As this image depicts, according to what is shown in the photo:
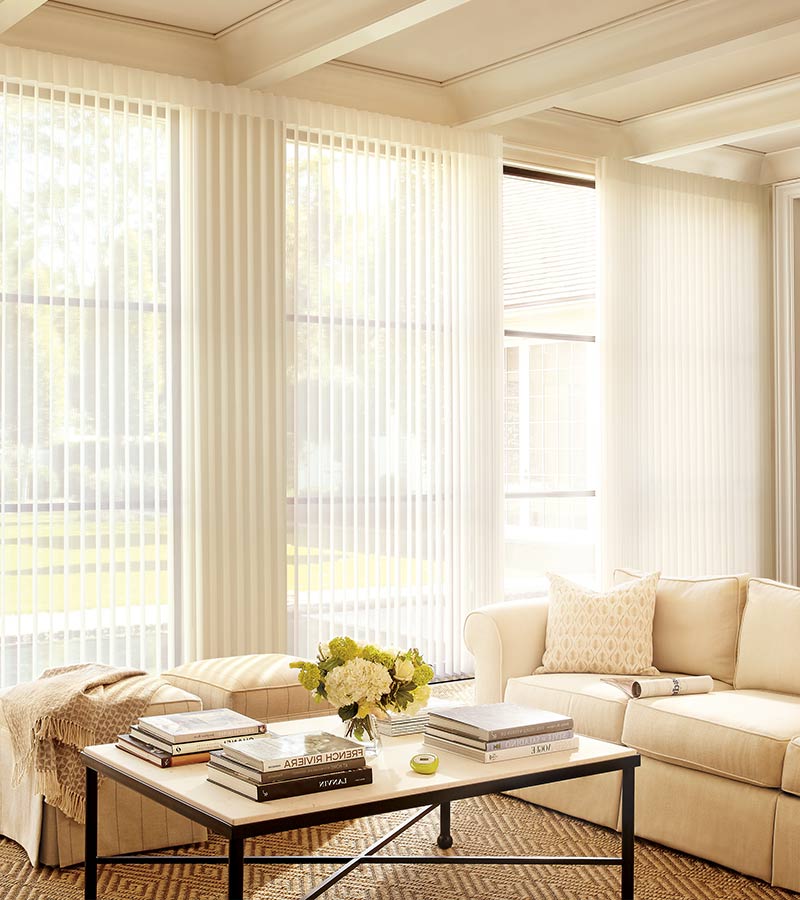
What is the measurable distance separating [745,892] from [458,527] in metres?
2.88

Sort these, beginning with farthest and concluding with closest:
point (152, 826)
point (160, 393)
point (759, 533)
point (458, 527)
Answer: point (759, 533), point (458, 527), point (160, 393), point (152, 826)

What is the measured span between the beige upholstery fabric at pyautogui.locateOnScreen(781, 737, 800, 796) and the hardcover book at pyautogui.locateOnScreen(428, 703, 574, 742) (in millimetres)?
670

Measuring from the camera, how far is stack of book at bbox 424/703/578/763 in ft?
9.70

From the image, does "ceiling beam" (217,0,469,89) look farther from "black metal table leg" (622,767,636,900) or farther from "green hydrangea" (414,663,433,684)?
"black metal table leg" (622,767,636,900)

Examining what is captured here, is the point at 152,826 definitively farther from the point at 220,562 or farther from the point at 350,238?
the point at 350,238

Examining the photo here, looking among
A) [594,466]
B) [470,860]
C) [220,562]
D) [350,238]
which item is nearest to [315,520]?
[220,562]

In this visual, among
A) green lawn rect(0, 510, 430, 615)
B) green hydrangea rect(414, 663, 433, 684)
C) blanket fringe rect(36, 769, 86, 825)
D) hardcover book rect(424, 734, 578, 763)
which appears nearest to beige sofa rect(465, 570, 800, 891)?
hardcover book rect(424, 734, 578, 763)

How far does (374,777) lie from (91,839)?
841 millimetres

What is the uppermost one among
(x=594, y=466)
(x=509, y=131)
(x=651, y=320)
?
(x=509, y=131)

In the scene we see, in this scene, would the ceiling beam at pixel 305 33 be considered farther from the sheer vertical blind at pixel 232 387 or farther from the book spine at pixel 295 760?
the book spine at pixel 295 760

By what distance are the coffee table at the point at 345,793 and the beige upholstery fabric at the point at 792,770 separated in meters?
0.51

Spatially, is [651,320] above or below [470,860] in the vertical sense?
above

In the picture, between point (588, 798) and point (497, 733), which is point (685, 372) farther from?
point (497, 733)

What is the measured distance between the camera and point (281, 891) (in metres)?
3.27
